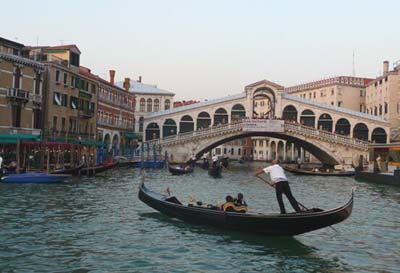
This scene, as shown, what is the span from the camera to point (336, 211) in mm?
8578

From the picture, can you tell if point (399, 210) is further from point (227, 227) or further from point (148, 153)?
point (148, 153)

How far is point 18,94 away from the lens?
79.8ft

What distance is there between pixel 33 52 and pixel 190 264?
882 inches

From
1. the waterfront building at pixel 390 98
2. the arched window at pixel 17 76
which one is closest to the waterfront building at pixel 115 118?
the arched window at pixel 17 76

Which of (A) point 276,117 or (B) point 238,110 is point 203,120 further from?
(A) point 276,117

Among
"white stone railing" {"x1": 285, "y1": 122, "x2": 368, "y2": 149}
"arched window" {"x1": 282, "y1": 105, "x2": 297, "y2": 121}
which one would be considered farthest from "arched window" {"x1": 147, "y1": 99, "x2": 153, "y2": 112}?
"white stone railing" {"x1": 285, "y1": 122, "x2": 368, "y2": 149}

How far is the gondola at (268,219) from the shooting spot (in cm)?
869

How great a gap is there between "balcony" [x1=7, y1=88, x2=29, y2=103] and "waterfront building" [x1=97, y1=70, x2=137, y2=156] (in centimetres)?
992

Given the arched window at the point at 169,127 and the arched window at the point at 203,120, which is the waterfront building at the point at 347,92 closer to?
the arched window at the point at 203,120

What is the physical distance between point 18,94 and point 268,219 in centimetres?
1853

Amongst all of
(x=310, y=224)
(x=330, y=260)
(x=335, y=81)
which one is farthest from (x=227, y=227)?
(x=335, y=81)

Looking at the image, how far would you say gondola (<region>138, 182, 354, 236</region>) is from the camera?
869cm

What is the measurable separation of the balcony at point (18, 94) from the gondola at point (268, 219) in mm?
15828

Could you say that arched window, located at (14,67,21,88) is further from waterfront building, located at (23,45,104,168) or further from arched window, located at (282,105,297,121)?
arched window, located at (282,105,297,121)
